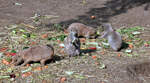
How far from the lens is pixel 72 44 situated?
7.19m

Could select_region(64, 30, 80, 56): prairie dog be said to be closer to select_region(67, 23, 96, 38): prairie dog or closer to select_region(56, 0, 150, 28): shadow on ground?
select_region(67, 23, 96, 38): prairie dog

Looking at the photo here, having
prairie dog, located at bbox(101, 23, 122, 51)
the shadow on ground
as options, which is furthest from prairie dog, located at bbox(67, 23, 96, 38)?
the shadow on ground

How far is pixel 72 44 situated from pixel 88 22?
3982mm

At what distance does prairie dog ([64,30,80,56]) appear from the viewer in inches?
280

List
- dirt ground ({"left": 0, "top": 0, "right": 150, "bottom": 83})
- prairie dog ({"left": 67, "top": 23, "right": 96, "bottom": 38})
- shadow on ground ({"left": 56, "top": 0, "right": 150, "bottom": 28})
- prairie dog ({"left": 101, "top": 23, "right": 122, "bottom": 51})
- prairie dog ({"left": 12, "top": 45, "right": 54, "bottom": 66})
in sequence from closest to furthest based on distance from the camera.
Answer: dirt ground ({"left": 0, "top": 0, "right": 150, "bottom": 83}), prairie dog ({"left": 12, "top": 45, "right": 54, "bottom": 66}), prairie dog ({"left": 101, "top": 23, "right": 122, "bottom": 51}), prairie dog ({"left": 67, "top": 23, "right": 96, "bottom": 38}), shadow on ground ({"left": 56, "top": 0, "right": 150, "bottom": 28})

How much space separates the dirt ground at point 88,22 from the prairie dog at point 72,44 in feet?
0.52

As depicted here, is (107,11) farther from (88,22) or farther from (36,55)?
(36,55)

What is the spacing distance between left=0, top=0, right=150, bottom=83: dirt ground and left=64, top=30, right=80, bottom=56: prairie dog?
160 millimetres

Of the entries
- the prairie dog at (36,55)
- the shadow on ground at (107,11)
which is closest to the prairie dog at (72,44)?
the prairie dog at (36,55)

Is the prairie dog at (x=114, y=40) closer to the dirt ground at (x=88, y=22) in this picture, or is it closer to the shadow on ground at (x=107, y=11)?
the dirt ground at (x=88, y=22)

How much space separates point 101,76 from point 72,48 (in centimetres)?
118

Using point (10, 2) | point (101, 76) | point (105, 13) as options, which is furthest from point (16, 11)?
point (101, 76)

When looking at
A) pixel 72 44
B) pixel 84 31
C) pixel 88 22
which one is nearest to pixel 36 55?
pixel 72 44

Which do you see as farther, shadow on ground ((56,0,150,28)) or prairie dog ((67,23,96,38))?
shadow on ground ((56,0,150,28))
